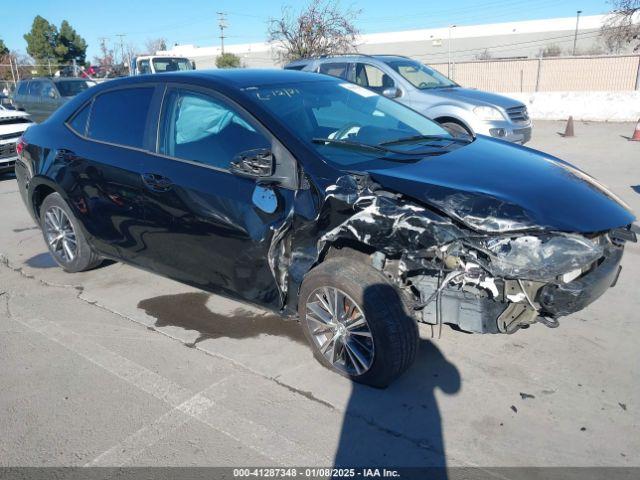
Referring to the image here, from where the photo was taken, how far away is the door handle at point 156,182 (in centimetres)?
389

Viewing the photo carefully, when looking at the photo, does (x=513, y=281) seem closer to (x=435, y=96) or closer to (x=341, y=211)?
(x=341, y=211)

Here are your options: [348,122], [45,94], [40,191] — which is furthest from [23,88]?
[348,122]

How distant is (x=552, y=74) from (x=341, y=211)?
2191cm

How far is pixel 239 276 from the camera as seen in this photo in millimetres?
3691

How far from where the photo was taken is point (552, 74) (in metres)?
22.0

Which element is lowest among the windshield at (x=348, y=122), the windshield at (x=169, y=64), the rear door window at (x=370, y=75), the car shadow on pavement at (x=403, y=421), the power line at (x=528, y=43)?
the car shadow on pavement at (x=403, y=421)

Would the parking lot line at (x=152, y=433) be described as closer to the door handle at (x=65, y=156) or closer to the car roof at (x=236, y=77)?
the car roof at (x=236, y=77)

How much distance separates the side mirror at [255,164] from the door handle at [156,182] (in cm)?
71

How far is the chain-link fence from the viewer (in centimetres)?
1995

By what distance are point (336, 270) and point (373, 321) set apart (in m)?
0.37

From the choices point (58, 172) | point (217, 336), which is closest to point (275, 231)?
point (217, 336)

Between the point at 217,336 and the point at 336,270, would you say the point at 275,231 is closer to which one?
the point at 336,270

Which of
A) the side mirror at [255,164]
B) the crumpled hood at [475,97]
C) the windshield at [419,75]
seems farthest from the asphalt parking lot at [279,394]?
the windshield at [419,75]

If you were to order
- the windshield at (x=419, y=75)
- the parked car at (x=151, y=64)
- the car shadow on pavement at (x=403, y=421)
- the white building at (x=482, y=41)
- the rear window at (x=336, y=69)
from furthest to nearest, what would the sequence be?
the white building at (x=482, y=41)
the parked car at (x=151, y=64)
the rear window at (x=336, y=69)
the windshield at (x=419, y=75)
the car shadow on pavement at (x=403, y=421)
